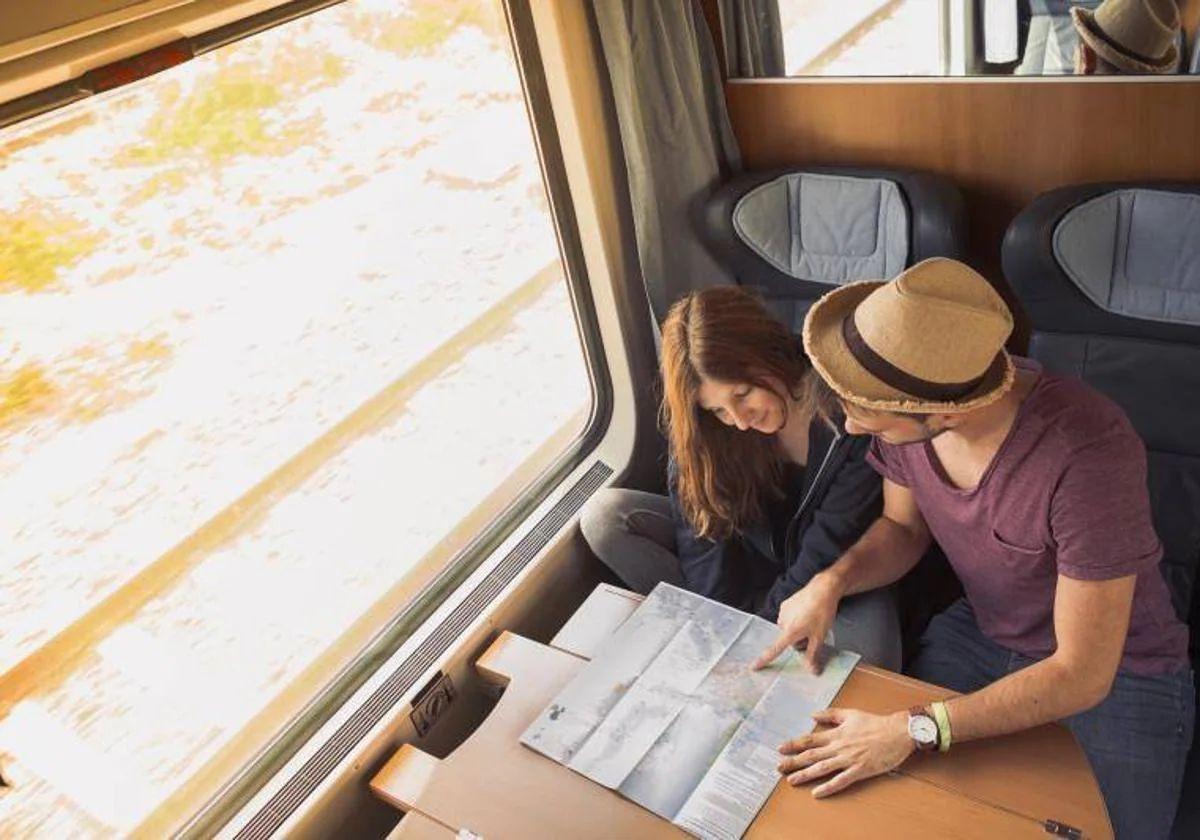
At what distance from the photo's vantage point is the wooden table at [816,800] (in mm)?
1562

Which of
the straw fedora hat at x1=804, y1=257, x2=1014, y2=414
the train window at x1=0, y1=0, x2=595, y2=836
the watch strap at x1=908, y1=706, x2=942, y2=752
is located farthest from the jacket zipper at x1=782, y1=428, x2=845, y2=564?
the train window at x1=0, y1=0, x2=595, y2=836

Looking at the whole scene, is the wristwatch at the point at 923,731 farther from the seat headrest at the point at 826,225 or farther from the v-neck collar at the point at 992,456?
the seat headrest at the point at 826,225

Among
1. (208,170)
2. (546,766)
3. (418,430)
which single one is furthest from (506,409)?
(546,766)

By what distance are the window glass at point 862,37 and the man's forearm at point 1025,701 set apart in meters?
1.53

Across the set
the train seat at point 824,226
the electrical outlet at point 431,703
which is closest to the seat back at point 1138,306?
the train seat at point 824,226

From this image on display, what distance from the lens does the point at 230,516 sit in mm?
2707

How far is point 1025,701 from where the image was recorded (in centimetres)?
163

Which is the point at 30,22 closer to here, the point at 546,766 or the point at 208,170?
the point at 208,170

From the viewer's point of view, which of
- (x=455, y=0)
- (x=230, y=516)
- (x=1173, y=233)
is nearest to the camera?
(x=1173, y=233)

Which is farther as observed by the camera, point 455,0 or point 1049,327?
point 455,0

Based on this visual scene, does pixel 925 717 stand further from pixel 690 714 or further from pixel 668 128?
pixel 668 128

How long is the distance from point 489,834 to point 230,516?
4.37ft

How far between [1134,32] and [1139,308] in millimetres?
637

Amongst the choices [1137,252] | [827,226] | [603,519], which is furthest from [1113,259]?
[603,519]
